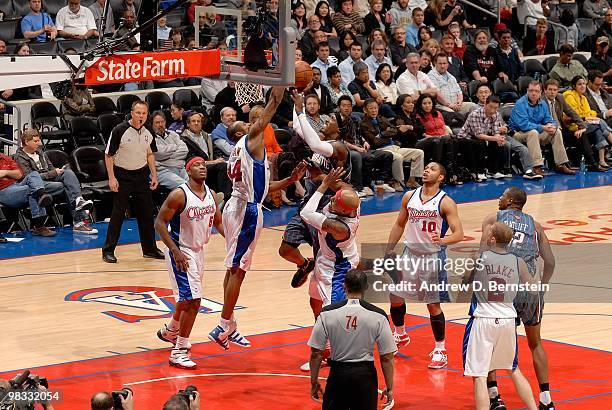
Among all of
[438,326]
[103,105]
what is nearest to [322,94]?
[103,105]

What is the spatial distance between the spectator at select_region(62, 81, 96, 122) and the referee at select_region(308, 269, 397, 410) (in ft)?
35.5

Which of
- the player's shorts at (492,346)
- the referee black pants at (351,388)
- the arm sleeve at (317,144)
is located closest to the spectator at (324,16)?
the arm sleeve at (317,144)

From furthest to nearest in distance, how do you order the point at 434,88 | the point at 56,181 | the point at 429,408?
the point at 434,88 < the point at 56,181 < the point at 429,408

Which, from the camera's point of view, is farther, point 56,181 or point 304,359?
point 56,181

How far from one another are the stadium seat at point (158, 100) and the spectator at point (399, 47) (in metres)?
5.30

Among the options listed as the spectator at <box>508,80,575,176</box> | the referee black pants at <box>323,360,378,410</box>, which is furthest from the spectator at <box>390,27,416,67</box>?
the referee black pants at <box>323,360,378,410</box>

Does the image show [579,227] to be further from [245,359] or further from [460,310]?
[245,359]

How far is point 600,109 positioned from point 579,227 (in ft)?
21.4

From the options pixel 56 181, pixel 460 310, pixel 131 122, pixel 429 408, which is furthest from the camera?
pixel 56 181

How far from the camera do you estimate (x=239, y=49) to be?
39.2 ft

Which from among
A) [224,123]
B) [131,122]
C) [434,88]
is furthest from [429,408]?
[434,88]

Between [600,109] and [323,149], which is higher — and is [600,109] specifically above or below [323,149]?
below

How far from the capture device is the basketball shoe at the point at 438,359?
11.8m

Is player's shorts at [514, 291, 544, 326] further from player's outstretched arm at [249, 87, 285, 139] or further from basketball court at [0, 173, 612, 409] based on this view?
player's outstretched arm at [249, 87, 285, 139]
